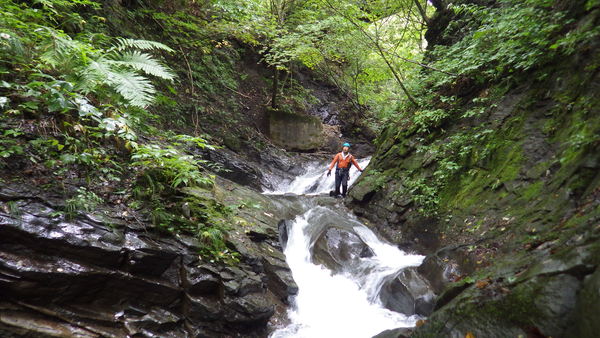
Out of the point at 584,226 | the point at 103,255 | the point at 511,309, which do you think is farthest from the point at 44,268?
the point at 584,226

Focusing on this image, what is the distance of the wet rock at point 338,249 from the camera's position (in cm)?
650

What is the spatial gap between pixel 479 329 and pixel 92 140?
5046mm

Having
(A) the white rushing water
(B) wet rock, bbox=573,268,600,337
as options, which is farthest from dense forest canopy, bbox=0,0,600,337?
(A) the white rushing water

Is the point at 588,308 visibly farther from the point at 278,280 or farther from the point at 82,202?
the point at 82,202

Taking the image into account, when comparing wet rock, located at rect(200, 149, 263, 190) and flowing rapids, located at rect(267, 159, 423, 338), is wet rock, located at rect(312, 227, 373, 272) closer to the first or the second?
flowing rapids, located at rect(267, 159, 423, 338)

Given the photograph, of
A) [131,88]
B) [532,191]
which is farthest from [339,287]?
[131,88]

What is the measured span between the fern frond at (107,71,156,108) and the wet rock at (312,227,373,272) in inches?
174

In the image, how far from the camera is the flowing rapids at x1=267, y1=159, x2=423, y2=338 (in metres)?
5.13

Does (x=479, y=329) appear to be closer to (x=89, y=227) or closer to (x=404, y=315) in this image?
(x=404, y=315)

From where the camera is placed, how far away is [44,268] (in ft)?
10.7

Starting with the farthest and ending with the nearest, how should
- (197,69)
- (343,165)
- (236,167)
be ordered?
1. (197,69)
2. (236,167)
3. (343,165)

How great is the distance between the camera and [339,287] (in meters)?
6.10

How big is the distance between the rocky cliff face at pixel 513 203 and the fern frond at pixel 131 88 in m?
4.27

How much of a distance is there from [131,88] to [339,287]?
4838 millimetres
